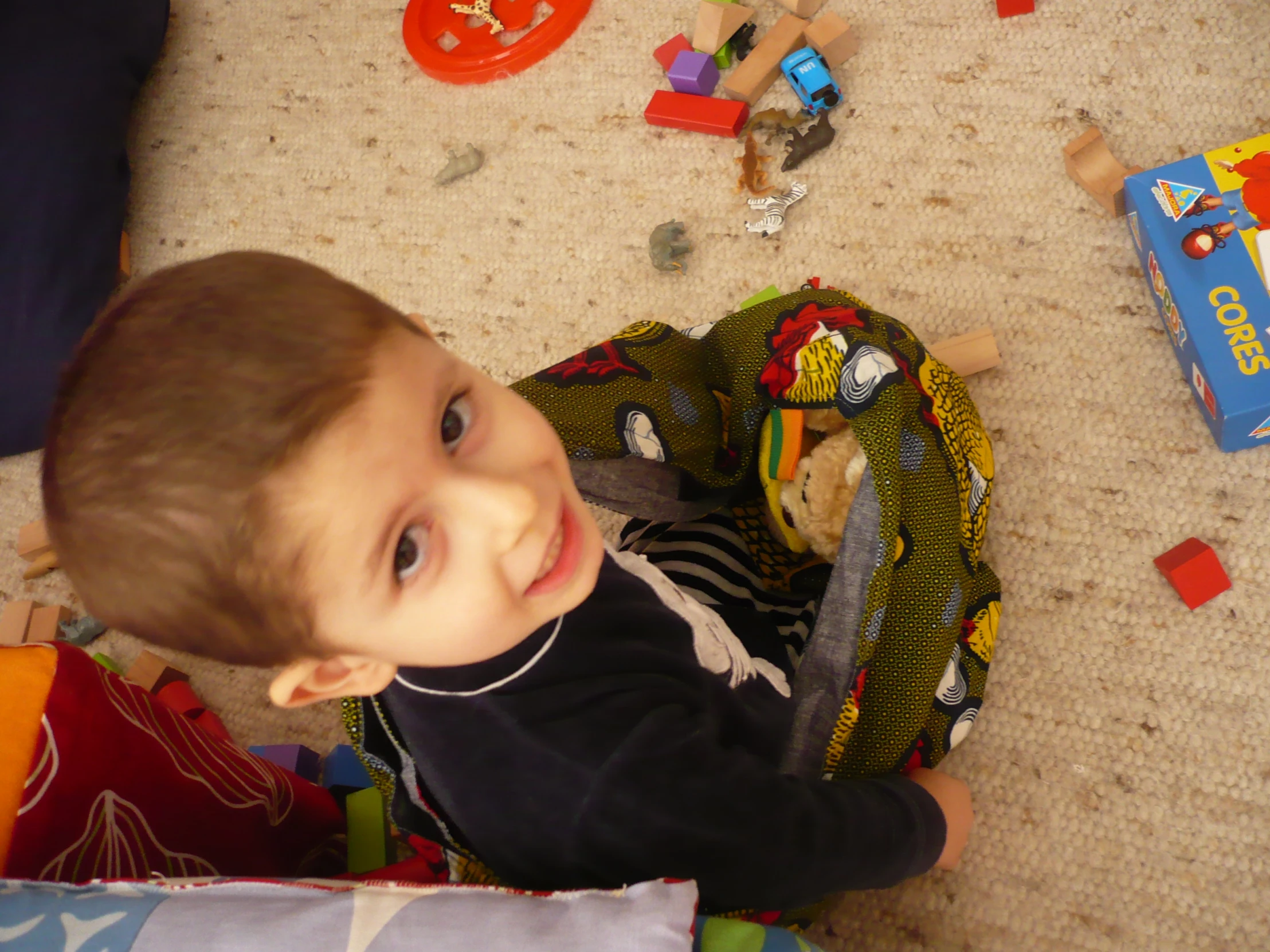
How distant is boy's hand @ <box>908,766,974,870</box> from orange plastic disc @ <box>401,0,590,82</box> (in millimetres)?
931

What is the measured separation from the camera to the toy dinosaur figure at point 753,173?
102 cm

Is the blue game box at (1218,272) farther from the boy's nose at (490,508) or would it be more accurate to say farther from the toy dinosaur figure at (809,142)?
the boy's nose at (490,508)

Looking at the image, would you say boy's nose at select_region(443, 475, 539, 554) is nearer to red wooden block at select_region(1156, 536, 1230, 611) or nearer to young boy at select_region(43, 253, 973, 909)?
young boy at select_region(43, 253, 973, 909)

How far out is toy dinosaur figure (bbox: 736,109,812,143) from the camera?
3.36 feet

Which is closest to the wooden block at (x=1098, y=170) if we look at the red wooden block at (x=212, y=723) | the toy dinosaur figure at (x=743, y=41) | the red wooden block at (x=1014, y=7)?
the red wooden block at (x=1014, y=7)

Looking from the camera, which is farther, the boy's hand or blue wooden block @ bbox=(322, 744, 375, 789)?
blue wooden block @ bbox=(322, 744, 375, 789)

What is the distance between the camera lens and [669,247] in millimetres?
1019

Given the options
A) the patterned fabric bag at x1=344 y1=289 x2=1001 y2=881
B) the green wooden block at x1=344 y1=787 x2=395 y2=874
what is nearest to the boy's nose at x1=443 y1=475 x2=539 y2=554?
the patterned fabric bag at x1=344 y1=289 x2=1001 y2=881

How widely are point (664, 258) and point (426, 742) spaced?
60 cm

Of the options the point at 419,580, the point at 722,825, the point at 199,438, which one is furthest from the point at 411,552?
the point at 722,825

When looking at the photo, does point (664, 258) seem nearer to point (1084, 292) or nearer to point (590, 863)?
point (1084, 292)

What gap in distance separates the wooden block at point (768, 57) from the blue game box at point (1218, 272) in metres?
0.39

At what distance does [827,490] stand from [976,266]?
32 cm

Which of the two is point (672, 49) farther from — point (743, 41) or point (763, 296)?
point (763, 296)
